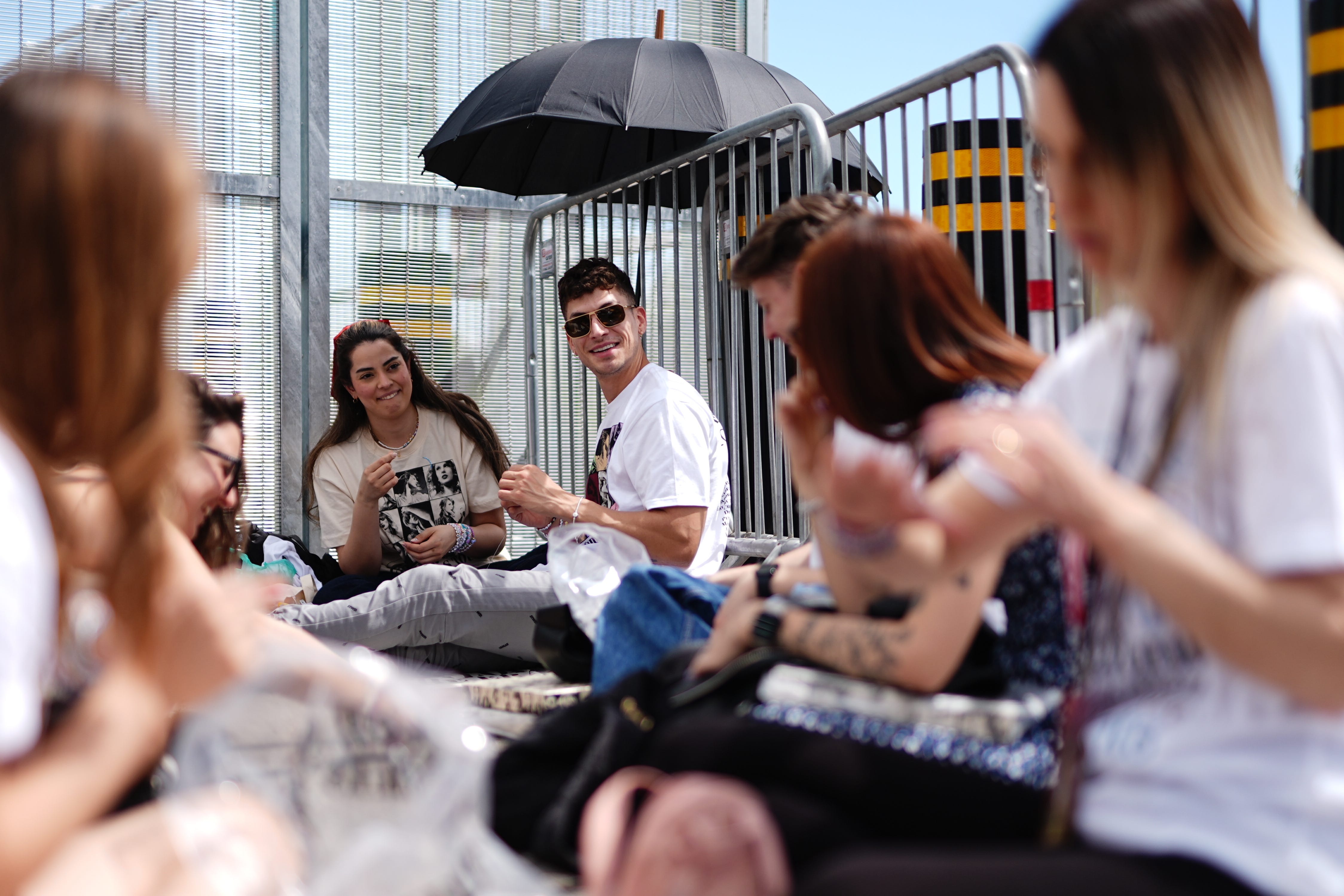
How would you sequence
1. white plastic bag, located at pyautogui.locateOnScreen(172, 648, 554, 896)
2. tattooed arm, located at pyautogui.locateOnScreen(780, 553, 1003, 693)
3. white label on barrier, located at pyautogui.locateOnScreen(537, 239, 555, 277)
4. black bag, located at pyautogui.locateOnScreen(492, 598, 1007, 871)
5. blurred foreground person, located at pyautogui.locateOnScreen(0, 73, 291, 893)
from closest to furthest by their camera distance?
blurred foreground person, located at pyautogui.locateOnScreen(0, 73, 291, 893) < white plastic bag, located at pyautogui.locateOnScreen(172, 648, 554, 896) < tattooed arm, located at pyautogui.locateOnScreen(780, 553, 1003, 693) < black bag, located at pyautogui.locateOnScreen(492, 598, 1007, 871) < white label on barrier, located at pyautogui.locateOnScreen(537, 239, 555, 277)

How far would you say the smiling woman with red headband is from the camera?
4324 mm

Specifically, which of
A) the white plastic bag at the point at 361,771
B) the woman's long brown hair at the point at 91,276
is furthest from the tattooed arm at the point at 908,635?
the woman's long brown hair at the point at 91,276

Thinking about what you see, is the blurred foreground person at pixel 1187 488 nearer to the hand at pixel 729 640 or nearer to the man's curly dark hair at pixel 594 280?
the hand at pixel 729 640

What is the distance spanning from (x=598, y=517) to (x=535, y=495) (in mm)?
289

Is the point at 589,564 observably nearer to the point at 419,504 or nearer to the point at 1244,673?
the point at 419,504

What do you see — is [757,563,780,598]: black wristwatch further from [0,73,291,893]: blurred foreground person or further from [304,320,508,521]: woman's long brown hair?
[304,320,508,521]: woman's long brown hair

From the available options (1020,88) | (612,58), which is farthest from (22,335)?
(612,58)

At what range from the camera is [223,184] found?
561 centimetres

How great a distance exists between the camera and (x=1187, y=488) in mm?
1136

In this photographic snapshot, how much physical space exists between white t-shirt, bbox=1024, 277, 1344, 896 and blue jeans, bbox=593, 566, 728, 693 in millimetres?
1297

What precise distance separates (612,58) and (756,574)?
311 cm

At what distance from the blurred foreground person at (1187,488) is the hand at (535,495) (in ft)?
7.71

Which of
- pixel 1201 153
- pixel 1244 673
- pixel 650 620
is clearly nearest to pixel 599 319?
pixel 650 620

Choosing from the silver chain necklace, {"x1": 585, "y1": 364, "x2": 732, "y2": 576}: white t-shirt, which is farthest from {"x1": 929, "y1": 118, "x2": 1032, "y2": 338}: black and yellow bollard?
the silver chain necklace
